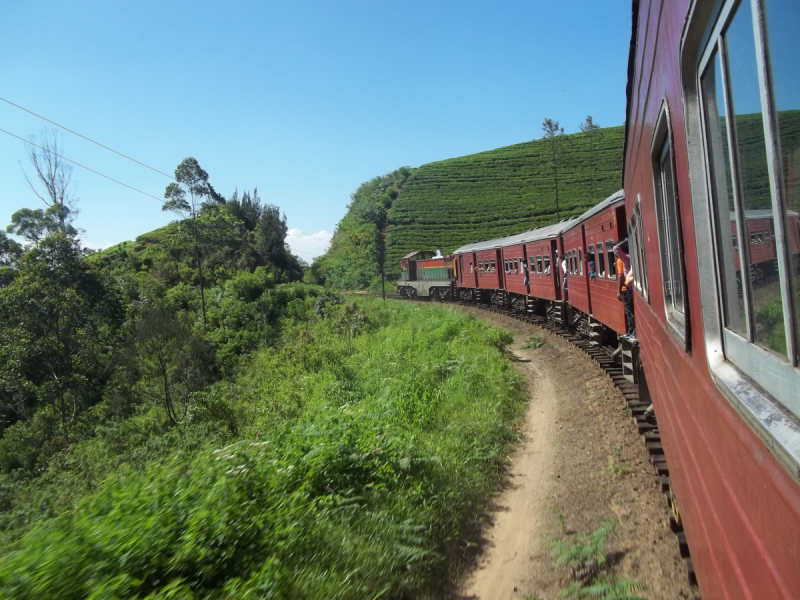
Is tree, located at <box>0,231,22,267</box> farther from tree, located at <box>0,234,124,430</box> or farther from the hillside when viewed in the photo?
the hillside

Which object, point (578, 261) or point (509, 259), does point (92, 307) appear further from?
point (578, 261)

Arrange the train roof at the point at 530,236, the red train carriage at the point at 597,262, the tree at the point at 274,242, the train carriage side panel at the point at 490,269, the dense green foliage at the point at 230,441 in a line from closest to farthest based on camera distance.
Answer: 1. the dense green foliage at the point at 230,441
2. the red train carriage at the point at 597,262
3. the train roof at the point at 530,236
4. the train carriage side panel at the point at 490,269
5. the tree at the point at 274,242

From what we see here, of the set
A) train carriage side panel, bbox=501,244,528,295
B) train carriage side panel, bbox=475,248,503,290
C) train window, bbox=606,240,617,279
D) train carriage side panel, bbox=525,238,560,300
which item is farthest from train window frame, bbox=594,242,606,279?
train carriage side panel, bbox=475,248,503,290

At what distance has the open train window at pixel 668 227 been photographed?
92.8 inches

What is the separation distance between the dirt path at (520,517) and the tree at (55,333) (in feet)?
63.7

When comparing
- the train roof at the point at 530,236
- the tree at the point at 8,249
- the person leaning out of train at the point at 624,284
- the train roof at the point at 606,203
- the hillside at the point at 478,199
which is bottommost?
the person leaning out of train at the point at 624,284

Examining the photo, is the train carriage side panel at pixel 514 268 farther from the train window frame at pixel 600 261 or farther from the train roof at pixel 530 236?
the train window frame at pixel 600 261

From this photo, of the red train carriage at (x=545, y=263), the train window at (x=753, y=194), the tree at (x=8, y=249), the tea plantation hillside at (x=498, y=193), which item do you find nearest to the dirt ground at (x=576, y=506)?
the train window at (x=753, y=194)

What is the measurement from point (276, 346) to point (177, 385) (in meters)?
7.27

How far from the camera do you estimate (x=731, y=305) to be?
1.49 meters

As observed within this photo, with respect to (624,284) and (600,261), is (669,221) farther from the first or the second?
(600,261)

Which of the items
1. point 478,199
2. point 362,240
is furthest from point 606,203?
point 478,199

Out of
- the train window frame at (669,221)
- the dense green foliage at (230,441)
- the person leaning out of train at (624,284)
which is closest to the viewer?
the train window frame at (669,221)

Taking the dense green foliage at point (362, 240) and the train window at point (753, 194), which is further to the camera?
the dense green foliage at point (362, 240)
